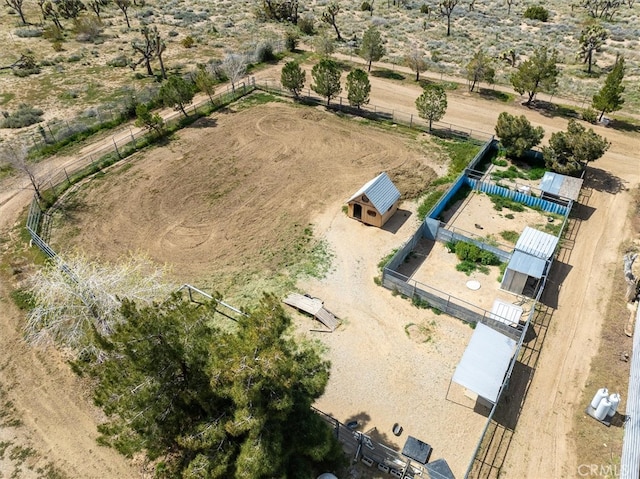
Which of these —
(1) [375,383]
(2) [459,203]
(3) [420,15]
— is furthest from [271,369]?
(3) [420,15]

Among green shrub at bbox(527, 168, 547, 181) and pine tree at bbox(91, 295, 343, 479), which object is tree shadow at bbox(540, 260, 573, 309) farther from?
pine tree at bbox(91, 295, 343, 479)

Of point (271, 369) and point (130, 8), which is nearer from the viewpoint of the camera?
point (271, 369)

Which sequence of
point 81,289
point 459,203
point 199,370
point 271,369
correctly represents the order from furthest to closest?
point 459,203 < point 81,289 < point 199,370 < point 271,369

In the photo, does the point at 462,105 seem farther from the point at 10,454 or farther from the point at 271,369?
the point at 10,454

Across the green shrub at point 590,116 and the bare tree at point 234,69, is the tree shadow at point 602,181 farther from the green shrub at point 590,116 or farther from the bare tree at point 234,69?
the bare tree at point 234,69

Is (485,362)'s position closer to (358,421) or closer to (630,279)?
(358,421)

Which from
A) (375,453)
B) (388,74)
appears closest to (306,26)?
(388,74)

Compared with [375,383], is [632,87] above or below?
above
